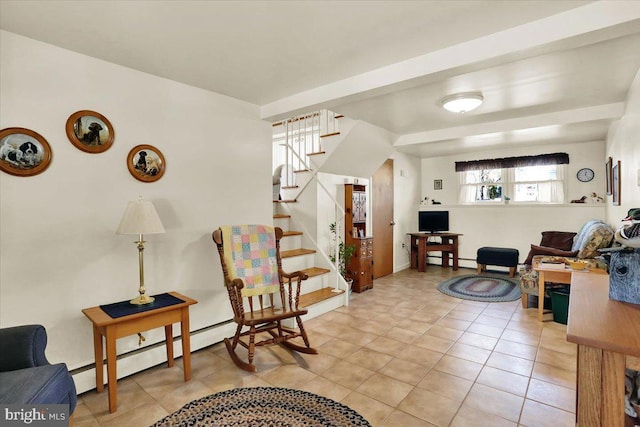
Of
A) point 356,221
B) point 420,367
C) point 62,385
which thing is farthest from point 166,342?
point 356,221

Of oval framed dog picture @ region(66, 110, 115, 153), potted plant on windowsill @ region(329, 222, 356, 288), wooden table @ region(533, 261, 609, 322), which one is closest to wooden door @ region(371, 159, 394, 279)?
potted plant on windowsill @ region(329, 222, 356, 288)

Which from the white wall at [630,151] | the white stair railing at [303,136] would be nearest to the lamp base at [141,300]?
the white stair railing at [303,136]

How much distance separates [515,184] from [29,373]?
6.82 metres

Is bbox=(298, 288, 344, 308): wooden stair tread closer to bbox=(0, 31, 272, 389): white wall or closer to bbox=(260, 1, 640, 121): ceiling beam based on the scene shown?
bbox=(0, 31, 272, 389): white wall

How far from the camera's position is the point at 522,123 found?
13.4 feet

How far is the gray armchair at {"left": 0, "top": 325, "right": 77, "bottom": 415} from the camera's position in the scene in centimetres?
140

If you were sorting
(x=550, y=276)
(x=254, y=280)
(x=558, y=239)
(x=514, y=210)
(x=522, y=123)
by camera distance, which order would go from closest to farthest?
(x=254, y=280), (x=550, y=276), (x=522, y=123), (x=558, y=239), (x=514, y=210)

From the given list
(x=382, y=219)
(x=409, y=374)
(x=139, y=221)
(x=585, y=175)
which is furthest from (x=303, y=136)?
(x=585, y=175)

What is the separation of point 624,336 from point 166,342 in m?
2.82

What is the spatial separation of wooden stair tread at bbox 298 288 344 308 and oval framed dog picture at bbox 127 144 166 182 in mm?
1994

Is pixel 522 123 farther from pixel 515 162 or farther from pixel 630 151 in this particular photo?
pixel 515 162

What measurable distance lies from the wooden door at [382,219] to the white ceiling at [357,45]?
2.22 meters

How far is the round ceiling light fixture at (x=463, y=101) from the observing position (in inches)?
124

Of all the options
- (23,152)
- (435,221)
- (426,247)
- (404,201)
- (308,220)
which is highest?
(23,152)
